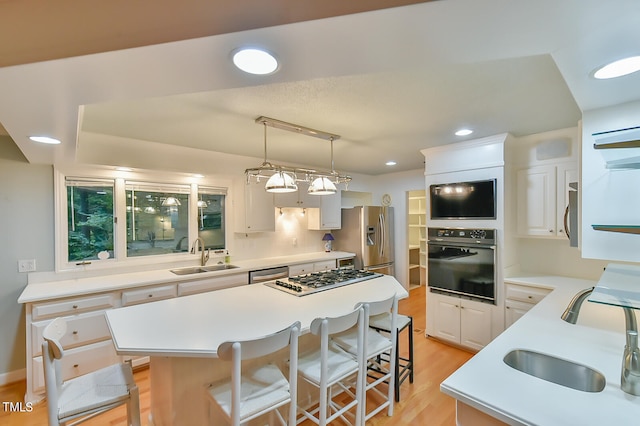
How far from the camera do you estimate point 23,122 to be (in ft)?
4.92

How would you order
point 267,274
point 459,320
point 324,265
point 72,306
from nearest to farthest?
point 72,306 → point 459,320 → point 267,274 → point 324,265

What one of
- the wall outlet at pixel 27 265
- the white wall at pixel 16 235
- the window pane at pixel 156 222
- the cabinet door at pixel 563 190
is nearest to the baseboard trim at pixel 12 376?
the white wall at pixel 16 235

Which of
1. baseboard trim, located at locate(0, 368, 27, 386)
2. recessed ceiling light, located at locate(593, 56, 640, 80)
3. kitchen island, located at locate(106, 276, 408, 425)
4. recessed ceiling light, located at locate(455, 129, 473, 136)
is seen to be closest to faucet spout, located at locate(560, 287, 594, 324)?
recessed ceiling light, located at locate(593, 56, 640, 80)

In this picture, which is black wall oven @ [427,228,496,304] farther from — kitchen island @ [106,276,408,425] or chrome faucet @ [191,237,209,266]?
chrome faucet @ [191,237,209,266]

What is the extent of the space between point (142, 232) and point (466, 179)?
3.72 metres

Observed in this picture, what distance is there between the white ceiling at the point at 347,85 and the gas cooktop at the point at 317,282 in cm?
143

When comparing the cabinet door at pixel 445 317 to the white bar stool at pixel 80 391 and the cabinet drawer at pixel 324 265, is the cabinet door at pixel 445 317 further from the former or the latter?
the white bar stool at pixel 80 391

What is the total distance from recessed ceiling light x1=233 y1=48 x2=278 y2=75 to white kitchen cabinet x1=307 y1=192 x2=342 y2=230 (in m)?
3.54

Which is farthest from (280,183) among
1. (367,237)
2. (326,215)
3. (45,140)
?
(367,237)

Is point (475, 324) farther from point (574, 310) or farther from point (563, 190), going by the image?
point (574, 310)

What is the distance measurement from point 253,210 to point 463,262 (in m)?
2.66

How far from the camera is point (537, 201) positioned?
2.93 meters

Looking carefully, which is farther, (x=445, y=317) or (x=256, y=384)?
(x=445, y=317)

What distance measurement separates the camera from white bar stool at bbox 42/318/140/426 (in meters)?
1.35
